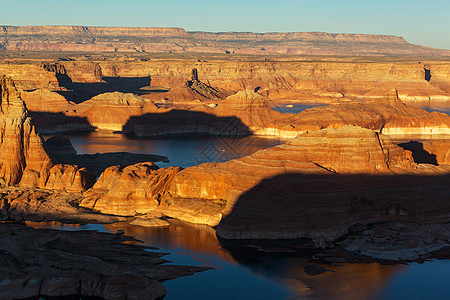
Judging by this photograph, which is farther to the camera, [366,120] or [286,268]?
[366,120]

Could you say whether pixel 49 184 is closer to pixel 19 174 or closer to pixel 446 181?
pixel 19 174

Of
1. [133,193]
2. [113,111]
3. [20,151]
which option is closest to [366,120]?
[113,111]

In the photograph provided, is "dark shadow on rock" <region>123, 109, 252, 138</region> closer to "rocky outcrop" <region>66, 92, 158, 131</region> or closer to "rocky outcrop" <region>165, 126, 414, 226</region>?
"rocky outcrop" <region>66, 92, 158, 131</region>

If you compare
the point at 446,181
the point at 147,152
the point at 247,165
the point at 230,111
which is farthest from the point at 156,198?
the point at 230,111

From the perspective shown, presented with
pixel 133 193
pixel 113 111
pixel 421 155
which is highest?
pixel 113 111

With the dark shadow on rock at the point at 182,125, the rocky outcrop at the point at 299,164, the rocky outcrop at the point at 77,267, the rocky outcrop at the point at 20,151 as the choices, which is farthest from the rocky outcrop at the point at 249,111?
the rocky outcrop at the point at 77,267

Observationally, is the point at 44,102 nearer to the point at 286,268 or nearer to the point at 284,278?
the point at 286,268

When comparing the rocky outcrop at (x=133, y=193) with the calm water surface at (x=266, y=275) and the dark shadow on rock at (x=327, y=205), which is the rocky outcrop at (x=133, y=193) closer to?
the calm water surface at (x=266, y=275)

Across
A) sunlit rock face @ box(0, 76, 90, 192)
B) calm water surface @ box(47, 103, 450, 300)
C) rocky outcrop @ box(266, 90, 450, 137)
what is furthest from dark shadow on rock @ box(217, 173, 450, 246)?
rocky outcrop @ box(266, 90, 450, 137)

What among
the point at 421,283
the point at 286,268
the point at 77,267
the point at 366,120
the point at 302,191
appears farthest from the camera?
the point at 366,120
